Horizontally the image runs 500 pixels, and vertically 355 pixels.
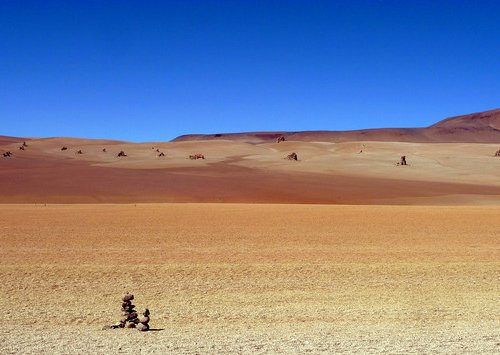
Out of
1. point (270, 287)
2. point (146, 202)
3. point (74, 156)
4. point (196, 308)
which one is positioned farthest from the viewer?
point (74, 156)

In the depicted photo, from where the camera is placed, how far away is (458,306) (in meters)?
13.0

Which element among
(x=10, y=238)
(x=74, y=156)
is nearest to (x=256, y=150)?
(x=74, y=156)

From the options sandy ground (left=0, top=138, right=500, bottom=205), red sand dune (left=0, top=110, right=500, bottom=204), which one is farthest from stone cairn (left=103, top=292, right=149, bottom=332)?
red sand dune (left=0, top=110, right=500, bottom=204)

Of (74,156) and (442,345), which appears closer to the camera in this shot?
(442,345)

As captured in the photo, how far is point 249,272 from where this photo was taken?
1656cm

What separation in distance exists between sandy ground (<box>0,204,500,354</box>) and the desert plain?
0.14 ft

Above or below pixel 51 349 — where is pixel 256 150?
above

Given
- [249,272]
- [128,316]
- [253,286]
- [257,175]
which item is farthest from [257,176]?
[128,316]

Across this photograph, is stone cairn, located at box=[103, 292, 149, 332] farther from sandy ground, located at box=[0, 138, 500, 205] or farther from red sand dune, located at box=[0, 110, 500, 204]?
red sand dune, located at box=[0, 110, 500, 204]

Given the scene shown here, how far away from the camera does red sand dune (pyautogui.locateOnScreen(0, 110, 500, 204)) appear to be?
47094 mm

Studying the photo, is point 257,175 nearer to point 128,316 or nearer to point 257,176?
point 257,176

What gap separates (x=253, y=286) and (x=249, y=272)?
1568 millimetres

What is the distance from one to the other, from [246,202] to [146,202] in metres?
6.52

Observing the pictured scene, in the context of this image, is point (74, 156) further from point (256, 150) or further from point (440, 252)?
point (440, 252)
